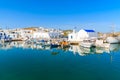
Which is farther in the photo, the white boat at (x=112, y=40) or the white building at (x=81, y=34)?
the white building at (x=81, y=34)

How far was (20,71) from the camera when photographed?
78.2 feet

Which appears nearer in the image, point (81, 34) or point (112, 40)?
point (112, 40)

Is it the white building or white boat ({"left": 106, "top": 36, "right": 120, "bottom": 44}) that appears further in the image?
the white building

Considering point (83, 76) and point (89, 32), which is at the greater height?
point (89, 32)

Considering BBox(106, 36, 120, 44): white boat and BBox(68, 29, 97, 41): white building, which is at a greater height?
BBox(68, 29, 97, 41): white building

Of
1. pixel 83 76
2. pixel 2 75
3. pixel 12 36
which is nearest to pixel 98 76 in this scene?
pixel 83 76

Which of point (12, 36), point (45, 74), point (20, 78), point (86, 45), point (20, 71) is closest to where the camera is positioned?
point (20, 78)

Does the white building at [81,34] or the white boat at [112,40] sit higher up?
the white building at [81,34]

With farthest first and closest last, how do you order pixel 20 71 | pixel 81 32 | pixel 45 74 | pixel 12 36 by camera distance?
pixel 12 36
pixel 81 32
pixel 20 71
pixel 45 74

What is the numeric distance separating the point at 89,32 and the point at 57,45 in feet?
69.9

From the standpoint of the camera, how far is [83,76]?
2148 centimetres

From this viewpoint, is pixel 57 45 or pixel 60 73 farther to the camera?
pixel 57 45

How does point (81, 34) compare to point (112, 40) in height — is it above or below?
above

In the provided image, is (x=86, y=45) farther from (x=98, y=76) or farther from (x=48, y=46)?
(x=98, y=76)
